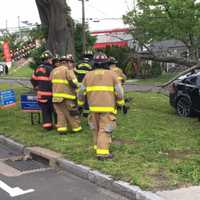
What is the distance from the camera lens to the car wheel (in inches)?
503

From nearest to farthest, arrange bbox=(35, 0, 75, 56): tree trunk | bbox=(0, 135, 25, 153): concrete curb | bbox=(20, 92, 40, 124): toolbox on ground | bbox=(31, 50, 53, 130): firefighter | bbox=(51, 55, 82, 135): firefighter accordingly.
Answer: bbox=(0, 135, 25, 153): concrete curb < bbox=(51, 55, 82, 135): firefighter < bbox=(31, 50, 53, 130): firefighter < bbox=(20, 92, 40, 124): toolbox on ground < bbox=(35, 0, 75, 56): tree trunk

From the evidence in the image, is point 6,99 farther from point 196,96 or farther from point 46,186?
point 46,186

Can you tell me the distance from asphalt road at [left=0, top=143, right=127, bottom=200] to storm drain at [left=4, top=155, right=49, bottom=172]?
14 cm

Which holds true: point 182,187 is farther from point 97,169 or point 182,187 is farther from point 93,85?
point 93,85

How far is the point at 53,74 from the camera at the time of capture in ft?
33.8

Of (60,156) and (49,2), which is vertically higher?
(49,2)

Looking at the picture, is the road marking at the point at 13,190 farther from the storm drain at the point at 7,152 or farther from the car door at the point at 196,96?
the car door at the point at 196,96

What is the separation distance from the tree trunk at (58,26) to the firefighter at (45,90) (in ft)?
20.2

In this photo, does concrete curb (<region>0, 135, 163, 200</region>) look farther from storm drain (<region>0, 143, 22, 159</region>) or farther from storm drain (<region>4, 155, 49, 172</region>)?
storm drain (<region>0, 143, 22, 159</region>)

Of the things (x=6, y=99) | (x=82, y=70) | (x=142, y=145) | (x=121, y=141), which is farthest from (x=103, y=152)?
(x=6, y=99)


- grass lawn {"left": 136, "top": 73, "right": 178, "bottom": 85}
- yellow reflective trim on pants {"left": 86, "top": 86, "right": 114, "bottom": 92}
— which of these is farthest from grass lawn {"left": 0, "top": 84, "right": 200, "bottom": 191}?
grass lawn {"left": 136, "top": 73, "right": 178, "bottom": 85}

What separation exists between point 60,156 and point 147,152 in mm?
1464

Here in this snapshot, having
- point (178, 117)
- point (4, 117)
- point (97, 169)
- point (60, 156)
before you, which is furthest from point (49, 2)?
point (97, 169)

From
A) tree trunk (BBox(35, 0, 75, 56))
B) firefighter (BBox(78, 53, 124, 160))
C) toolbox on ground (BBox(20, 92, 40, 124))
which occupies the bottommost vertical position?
toolbox on ground (BBox(20, 92, 40, 124))
